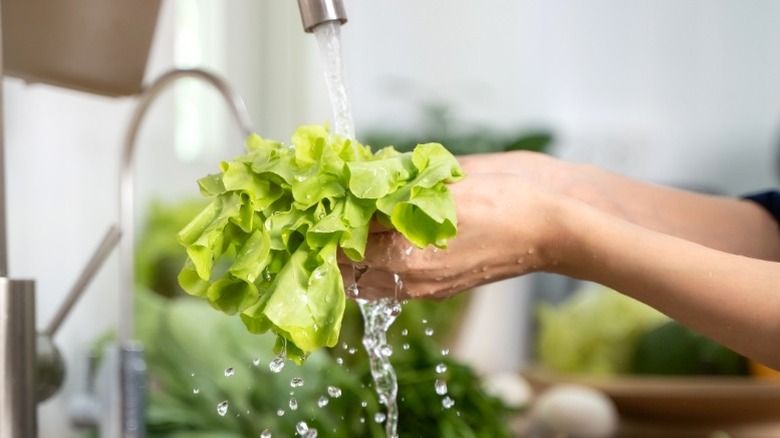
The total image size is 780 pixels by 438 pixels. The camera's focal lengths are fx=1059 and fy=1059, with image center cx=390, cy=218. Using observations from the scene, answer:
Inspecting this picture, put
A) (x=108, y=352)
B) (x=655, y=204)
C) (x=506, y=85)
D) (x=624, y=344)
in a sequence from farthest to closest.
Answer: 1. (x=506, y=85)
2. (x=624, y=344)
3. (x=108, y=352)
4. (x=655, y=204)

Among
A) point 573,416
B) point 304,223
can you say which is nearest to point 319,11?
point 304,223

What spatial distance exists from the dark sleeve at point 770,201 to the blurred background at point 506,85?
→ 777mm

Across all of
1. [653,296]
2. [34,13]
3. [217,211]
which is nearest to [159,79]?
[34,13]

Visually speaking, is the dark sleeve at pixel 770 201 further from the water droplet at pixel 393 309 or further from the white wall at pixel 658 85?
the white wall at pixel 658 85

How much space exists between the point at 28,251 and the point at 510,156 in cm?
73

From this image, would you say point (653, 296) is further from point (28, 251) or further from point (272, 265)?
point (28, 251)

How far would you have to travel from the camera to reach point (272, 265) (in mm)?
711

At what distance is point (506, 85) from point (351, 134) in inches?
93.7

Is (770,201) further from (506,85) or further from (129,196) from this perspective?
(506,85)

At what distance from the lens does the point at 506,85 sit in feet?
10.3

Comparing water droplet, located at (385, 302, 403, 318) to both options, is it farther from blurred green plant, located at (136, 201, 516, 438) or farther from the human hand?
blurred green plant, located at (136, 201, 516, 438)

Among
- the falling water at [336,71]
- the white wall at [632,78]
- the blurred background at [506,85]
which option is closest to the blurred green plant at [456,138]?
the blurred background at [506,85]

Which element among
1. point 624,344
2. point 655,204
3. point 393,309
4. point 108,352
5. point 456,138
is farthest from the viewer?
point 456,138

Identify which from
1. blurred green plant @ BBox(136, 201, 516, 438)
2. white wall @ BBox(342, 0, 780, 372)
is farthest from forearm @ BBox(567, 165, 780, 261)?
white wall @ BBox(342, 0, 780, 372)
